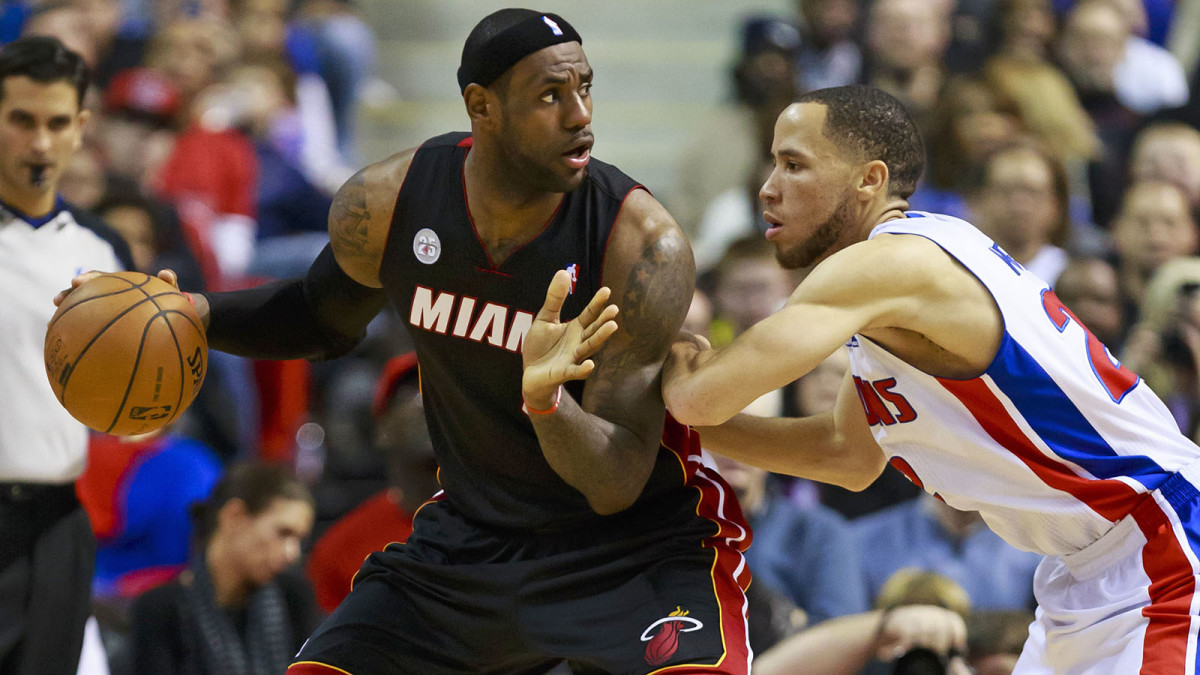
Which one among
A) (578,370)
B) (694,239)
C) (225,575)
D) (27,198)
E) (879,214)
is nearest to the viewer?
(578,370)

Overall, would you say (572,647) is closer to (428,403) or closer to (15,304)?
(428,403)

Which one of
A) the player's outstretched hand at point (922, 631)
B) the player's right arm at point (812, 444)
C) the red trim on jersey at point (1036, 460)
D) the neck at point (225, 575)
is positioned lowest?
the neck at point (225, 575)

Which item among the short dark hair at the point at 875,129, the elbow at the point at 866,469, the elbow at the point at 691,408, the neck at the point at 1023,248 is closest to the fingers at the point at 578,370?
the elbow at the point at 691,408

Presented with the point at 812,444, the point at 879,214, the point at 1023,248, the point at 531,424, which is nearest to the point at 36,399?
the point at 531,424

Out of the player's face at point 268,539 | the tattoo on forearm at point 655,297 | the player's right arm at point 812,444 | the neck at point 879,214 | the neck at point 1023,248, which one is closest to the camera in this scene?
the tattoo on forearm at point 655,297

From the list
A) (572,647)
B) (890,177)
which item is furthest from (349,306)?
(890,177)

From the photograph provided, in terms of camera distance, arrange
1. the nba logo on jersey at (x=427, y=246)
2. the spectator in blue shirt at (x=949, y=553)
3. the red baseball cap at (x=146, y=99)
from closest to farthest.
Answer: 1. the nba logo on jersey at (x=427, y=246)
2. the spectator in blue shirt at (x=949, y=553)
3. the red baseball cap at (x=146, y=99)

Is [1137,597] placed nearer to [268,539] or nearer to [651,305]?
[651,305]

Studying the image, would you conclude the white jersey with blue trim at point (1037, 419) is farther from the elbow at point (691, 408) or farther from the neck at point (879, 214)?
the elbow at point (691, 408)

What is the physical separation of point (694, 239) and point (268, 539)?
13.9 feet

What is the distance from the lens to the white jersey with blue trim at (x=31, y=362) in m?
4.52

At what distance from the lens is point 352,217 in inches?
156

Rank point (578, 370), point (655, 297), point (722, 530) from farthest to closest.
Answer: point (722, 530), point (655, 297), point (578, 370)

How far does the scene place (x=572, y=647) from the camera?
3684mm
